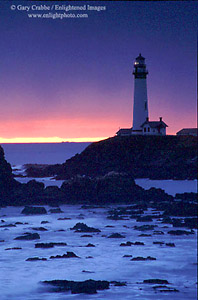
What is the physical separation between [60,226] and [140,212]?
5777 mm

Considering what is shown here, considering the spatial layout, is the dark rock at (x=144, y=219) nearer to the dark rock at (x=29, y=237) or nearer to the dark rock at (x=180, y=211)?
the dark rock at (x=180, y=211)

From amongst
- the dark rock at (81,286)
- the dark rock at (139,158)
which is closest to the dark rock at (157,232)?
the dark rock at (81,286)

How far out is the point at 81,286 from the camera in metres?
14.9

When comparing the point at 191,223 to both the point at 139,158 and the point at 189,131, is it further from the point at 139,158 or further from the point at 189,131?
the point at 189,131

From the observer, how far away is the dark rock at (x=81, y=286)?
48.3ft

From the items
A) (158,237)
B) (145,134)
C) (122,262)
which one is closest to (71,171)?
(145,134)

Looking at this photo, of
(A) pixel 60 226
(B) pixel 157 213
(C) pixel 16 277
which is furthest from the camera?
(B) pixel 157 213

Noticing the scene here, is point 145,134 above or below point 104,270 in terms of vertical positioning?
above

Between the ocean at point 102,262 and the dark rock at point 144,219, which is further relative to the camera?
the dark rock at point 144,219

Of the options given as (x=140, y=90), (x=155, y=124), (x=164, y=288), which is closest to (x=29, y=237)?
(x=164, y=288)

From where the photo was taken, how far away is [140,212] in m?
32.1

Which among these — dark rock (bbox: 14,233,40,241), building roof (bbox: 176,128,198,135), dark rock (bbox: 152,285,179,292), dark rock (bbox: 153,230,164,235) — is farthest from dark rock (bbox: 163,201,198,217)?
building roof (bbox: 176,128,198,135)

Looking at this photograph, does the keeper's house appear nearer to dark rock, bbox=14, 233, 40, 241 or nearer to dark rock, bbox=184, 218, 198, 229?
dark rock, bbox=184, 218, 198, 229

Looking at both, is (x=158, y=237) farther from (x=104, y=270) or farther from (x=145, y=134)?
(x=145, y=134)
